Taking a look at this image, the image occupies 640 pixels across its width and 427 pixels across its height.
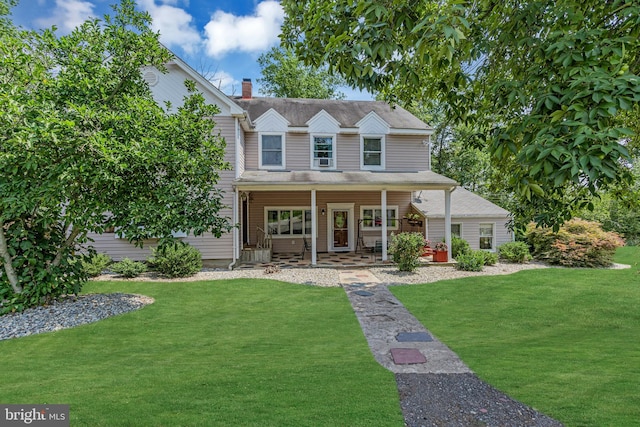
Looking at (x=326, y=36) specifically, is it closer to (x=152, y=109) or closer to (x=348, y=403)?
(x=348, y=403)

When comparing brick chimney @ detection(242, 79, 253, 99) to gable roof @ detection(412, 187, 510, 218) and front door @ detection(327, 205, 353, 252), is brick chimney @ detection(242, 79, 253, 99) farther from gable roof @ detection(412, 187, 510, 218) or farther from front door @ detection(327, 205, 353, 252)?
gable roof @ detection(412, 187, 510, 218)

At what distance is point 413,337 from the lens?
19.1 ft

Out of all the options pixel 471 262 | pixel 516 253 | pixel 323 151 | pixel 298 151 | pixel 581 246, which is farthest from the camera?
pixel 323 151

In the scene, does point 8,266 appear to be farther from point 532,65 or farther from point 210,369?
point 532,65

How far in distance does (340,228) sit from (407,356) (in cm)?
1226

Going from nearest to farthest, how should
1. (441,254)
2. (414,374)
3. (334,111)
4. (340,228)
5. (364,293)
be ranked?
(414,374) < (364,293) < (441,254) < (340,228) < (334,111)

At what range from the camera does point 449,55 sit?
8.76 ft

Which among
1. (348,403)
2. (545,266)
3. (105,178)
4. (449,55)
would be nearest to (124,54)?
(105,178)

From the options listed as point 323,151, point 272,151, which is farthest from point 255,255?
point 323,151

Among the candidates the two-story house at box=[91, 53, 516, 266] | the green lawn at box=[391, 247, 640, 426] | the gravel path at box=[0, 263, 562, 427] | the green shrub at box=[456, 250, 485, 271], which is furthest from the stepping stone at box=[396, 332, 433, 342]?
the two-story house at box=[91, 53, 516, 266]

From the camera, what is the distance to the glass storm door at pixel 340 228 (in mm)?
17062

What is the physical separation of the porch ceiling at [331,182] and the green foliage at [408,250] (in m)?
2.36

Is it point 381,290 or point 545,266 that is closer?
point 381,290

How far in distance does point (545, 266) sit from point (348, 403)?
1333 centimetres
